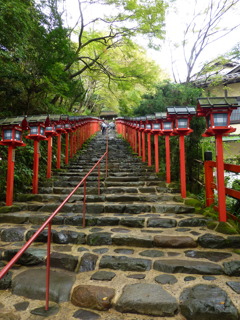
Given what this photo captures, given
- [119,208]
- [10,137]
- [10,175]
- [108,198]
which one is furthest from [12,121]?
[119,208]

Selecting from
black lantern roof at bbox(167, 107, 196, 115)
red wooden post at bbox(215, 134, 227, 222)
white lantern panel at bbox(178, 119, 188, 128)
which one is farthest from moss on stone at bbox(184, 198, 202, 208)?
black lantern roof at bbox(167, 107, 196, 115)

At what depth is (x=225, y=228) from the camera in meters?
3.59

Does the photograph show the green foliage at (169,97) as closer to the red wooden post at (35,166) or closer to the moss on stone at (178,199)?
the moss on stone at (178,199)

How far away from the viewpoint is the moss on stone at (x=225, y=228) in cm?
Result: 352

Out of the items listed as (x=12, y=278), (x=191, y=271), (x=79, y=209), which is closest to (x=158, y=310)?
(x=191, y=271)

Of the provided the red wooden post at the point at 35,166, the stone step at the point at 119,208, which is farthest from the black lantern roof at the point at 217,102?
the red wooden post at the point at 35,166

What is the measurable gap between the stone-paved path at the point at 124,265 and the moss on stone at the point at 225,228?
0.13m

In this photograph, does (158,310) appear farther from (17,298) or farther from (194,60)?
(194,60)

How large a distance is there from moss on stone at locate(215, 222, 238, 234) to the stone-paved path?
13 centimetres

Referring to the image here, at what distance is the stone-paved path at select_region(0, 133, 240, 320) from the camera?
2184mm

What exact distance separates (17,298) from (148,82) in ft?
36.4

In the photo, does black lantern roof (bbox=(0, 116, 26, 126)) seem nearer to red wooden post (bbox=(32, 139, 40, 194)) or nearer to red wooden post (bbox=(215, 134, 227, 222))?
red wooden post (bbox=(32, 139, 40, 194))

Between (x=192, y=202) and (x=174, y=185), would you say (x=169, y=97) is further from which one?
(x=192, y=202)

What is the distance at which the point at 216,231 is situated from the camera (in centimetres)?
365
